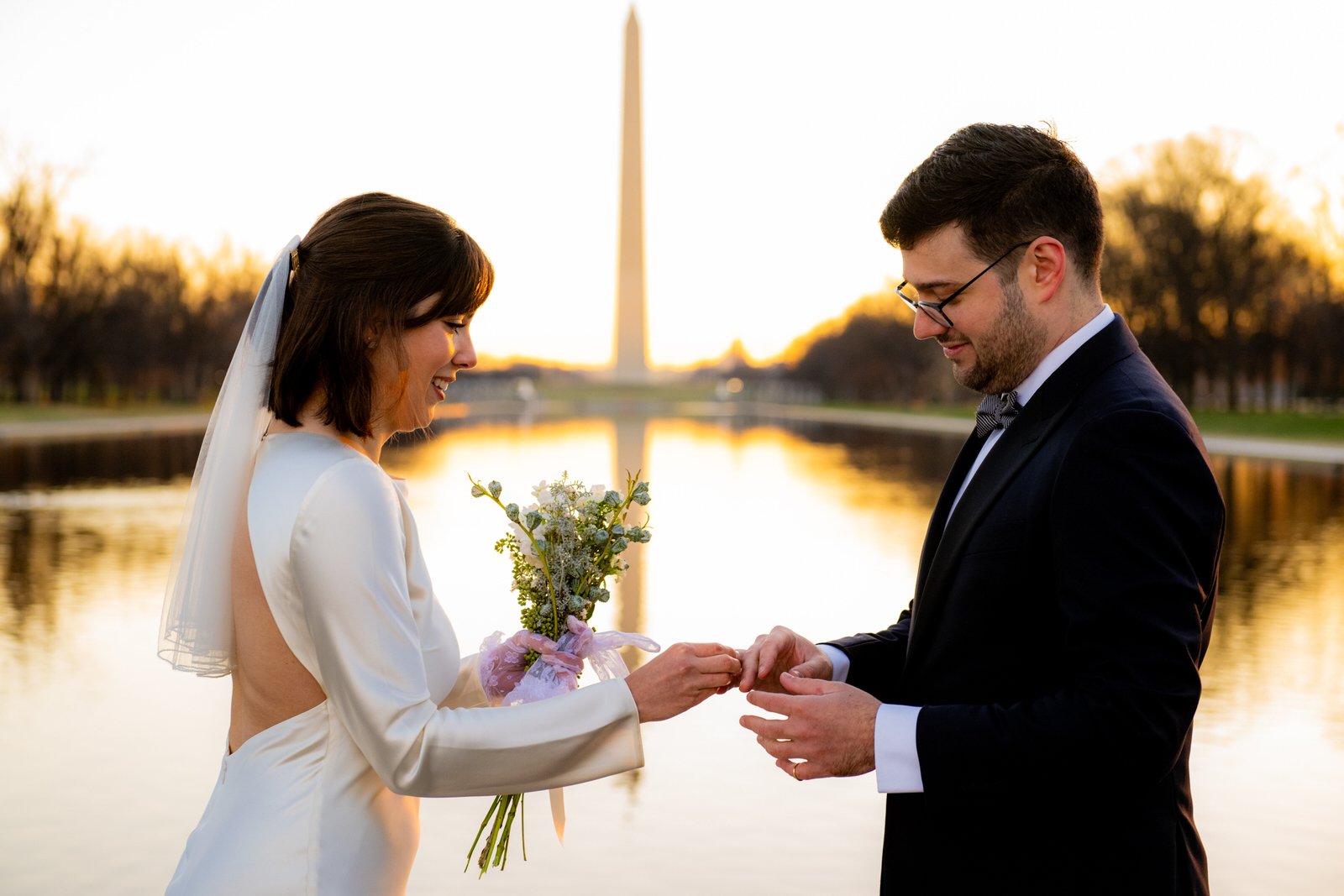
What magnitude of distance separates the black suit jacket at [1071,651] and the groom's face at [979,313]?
10cm

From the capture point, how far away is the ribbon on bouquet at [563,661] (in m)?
2.89

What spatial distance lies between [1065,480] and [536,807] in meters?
4.73

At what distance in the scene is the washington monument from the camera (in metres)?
58.1

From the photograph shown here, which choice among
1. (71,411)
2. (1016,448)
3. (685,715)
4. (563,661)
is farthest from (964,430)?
(1016,448)

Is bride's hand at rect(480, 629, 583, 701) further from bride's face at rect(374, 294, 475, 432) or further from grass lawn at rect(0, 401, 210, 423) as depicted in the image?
grass lawn at rect(0, 401, 210, 423)

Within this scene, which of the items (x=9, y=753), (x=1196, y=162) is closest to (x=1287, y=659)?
(x=9, y=753)

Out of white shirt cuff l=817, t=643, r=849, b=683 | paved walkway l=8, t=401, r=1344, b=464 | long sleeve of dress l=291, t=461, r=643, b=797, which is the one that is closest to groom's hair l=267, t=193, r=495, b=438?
long sleeve of dress l=291, t=461, r=643, b=797

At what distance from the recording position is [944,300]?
2.71 m

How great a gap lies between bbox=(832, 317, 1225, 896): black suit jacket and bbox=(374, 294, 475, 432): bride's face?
1.08 metres

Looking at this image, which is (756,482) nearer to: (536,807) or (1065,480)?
(536,807)

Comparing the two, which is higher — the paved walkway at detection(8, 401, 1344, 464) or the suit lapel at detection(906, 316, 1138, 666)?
the suit lapel at detection(906, 316, 1138, 666)

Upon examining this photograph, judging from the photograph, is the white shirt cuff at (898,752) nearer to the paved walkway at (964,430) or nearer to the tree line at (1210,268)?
the paved walkway at (964,430)

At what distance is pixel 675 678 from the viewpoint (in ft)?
8.79

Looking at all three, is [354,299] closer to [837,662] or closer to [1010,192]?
[1010,192]
